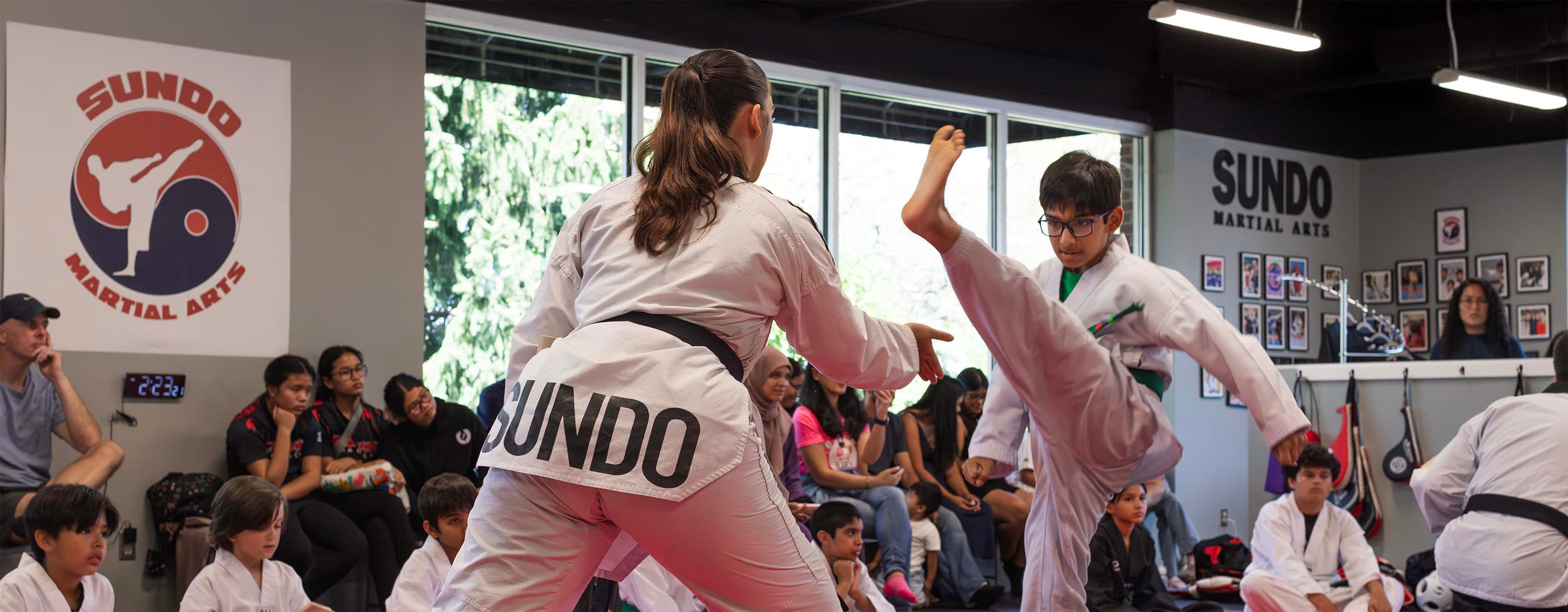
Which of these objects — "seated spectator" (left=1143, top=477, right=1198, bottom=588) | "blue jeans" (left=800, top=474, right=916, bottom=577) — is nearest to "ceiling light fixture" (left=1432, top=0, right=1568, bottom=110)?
"seated spectator" (left=1143, top=477, right=1198, bottom=588)

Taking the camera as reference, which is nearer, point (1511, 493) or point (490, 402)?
point (1511, 493)

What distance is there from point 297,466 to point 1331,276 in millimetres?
8195

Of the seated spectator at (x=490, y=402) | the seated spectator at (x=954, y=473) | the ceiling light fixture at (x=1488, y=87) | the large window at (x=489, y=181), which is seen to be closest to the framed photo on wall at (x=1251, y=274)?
the ceiling light fixture at (x=1488, y=87)

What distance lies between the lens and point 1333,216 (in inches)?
418

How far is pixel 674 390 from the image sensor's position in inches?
75.1

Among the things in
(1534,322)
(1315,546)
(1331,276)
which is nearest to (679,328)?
(1315,546)

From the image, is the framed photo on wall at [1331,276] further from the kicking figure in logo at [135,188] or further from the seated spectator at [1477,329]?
the kicking figure in logo at [135,188]

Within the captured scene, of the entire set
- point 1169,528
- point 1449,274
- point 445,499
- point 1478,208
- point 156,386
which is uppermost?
point 1478,208

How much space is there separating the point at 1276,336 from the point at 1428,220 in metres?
1.89

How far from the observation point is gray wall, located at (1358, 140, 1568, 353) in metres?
10.1

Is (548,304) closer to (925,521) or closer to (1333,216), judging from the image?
(925,521)

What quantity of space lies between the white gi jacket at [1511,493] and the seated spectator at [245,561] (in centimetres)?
360

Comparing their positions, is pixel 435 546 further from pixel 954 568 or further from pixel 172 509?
pixel 954 568

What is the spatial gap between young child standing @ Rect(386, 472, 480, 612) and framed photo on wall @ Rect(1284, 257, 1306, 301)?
7.46 metres
